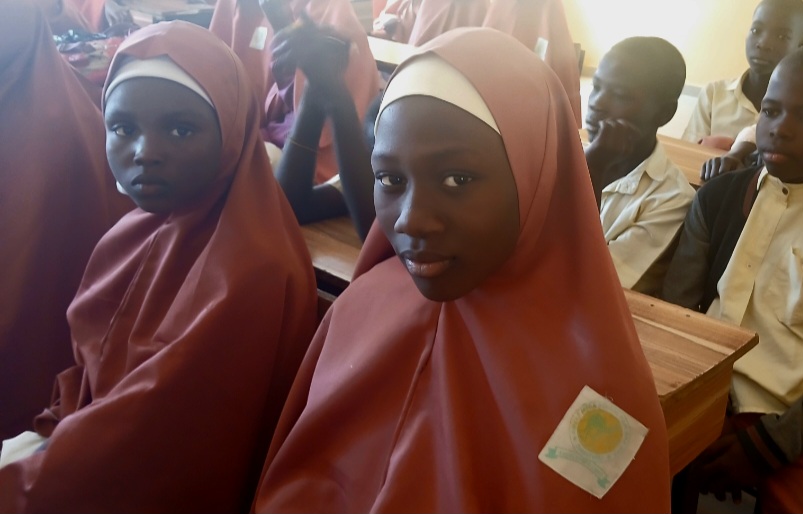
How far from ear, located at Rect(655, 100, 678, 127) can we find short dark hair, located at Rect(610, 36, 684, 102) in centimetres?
1

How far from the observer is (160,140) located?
120 cm

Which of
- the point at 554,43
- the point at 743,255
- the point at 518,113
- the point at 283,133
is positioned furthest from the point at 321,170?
the point at 554,43

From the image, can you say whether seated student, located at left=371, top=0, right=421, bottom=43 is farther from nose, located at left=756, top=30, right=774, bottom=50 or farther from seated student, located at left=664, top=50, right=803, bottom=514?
seated student, located at left=664, top=50, right=803, bottom=514

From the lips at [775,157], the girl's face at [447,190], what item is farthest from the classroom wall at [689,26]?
the girl's face at [447,190]

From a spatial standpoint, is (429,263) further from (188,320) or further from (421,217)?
(188,320)

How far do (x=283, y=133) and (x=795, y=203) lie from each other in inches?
54.9

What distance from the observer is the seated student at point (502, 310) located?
33.1 inches

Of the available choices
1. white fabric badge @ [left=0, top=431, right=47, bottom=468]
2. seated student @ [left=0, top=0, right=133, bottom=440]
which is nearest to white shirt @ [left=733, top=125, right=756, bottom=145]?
seated student @ [left=0, top=0, right=133, bottom=440]

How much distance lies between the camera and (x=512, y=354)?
0.89 meters

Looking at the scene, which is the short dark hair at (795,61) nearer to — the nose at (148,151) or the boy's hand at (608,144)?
the boy's hand at (608,144)

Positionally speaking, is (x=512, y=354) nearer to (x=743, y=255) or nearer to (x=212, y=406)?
(x=212, y=406)

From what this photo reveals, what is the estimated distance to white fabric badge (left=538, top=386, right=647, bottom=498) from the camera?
85 centimetres

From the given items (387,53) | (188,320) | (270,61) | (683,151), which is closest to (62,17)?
(270,61)

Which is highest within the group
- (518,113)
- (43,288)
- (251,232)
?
(518,113)
